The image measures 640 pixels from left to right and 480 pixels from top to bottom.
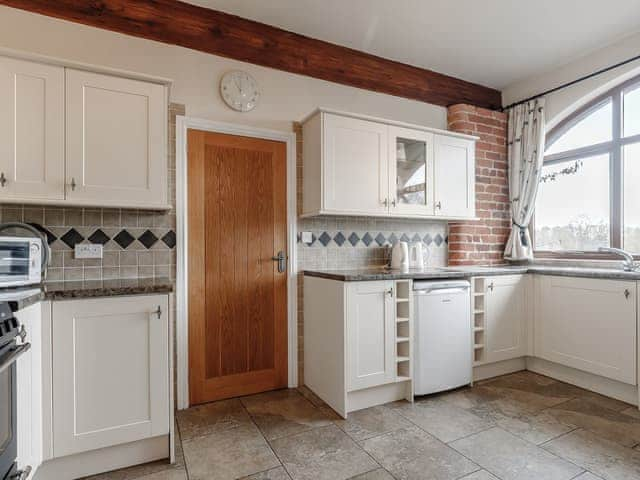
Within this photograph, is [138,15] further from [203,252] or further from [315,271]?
[315,271]

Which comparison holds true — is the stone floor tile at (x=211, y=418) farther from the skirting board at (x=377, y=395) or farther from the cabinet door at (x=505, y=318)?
the cabinet door at (x=505, y=318)

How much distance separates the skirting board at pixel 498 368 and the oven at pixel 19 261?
3003 millimetres

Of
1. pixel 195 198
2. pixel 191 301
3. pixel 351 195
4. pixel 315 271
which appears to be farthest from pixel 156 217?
pixel 351 195

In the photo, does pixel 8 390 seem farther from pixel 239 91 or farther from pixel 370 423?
pixel 239 91

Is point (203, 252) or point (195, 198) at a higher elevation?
point (195, 198)

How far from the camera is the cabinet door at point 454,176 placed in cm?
313

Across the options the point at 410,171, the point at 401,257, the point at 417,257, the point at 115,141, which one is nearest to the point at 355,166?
the point at 410,171

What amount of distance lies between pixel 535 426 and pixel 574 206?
2161mm

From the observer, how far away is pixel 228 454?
6.39 ft

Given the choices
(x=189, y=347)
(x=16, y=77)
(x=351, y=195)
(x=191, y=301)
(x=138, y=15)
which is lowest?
(x=189, y=347)

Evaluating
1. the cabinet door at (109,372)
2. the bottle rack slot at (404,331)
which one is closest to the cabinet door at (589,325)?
the bottle rack slot at (404,331)

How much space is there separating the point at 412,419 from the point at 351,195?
5.06 ft

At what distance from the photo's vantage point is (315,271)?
2768 millimetres

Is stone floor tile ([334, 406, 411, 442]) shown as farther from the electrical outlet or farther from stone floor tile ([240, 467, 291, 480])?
the electrical outlet
